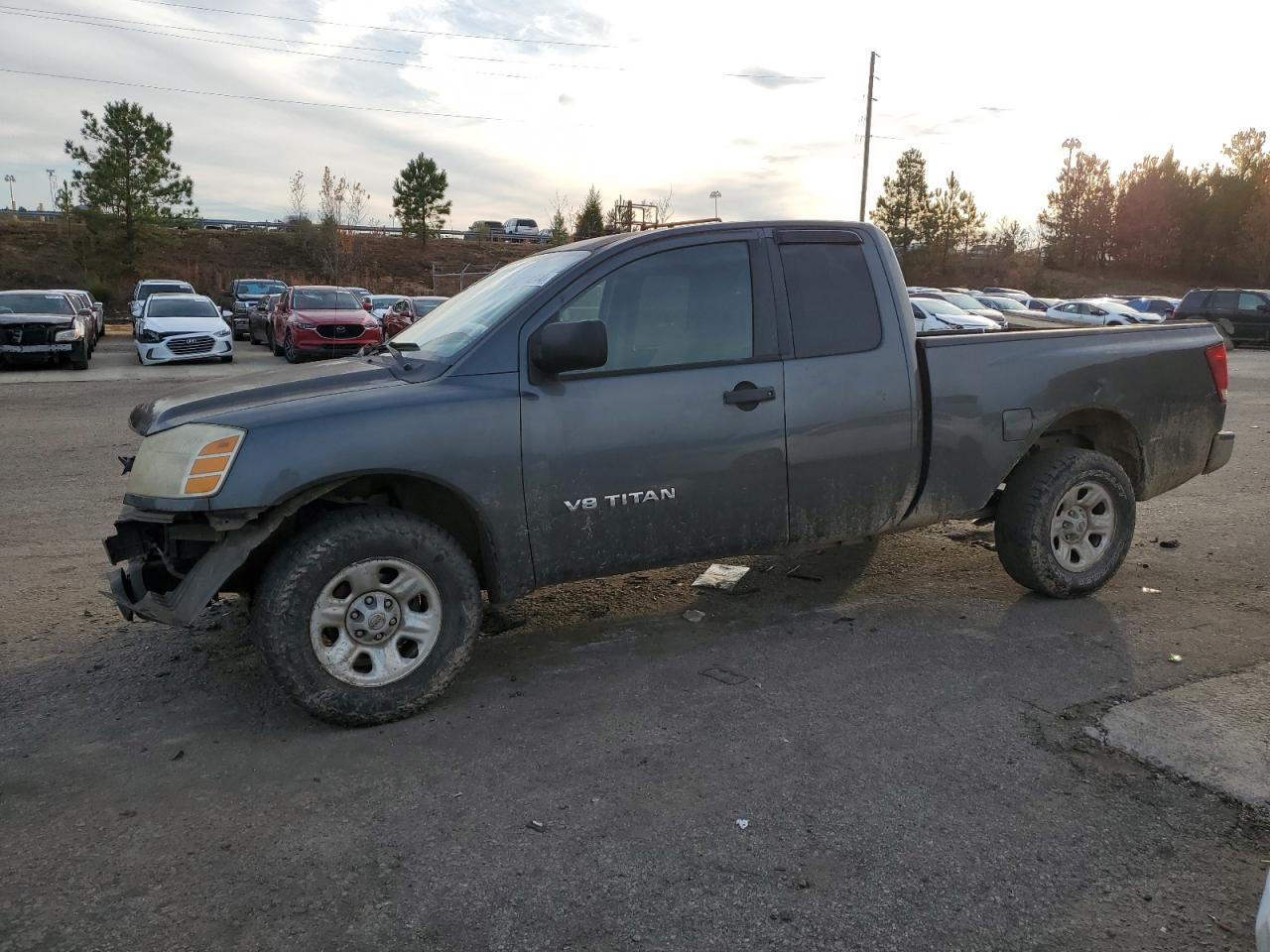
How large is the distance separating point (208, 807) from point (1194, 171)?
7891 cm

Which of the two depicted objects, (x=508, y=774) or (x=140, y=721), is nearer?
(x=508, y=774)

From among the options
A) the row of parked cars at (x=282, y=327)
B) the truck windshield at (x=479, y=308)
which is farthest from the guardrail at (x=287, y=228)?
the truck windshield at (x=479, y=308)

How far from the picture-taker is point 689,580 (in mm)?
5578

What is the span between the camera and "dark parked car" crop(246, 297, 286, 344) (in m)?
26.5

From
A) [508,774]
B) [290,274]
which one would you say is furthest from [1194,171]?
[508,774]

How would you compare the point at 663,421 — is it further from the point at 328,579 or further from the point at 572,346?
the point at 328,579

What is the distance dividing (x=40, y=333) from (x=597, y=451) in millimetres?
19649

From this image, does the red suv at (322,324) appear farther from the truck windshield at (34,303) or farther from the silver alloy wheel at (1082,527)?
the silver alloy wheel at (1082,527)

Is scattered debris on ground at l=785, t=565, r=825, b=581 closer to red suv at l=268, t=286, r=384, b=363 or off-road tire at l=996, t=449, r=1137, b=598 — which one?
off-road tire at l=996, t=449, r=1137, b=598

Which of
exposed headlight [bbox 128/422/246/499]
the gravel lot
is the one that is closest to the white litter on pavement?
the gravel lot

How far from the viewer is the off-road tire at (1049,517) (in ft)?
16.1

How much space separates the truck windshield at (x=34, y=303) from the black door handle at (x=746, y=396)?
20596 mm

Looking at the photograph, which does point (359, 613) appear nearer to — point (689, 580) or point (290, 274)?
point (689, 580)

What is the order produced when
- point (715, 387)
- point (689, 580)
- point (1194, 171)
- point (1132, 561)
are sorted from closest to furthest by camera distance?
point (715, 387) → point (689, 580) → point (1132, 561) → point (1194, 171)
